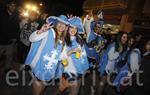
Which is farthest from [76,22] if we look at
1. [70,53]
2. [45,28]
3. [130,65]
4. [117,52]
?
[130,65]

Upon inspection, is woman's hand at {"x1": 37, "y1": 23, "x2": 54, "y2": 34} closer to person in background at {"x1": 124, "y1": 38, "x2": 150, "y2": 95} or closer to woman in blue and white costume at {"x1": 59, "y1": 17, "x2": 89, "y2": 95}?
woman in blue and white costume at {"x1": 59, "y1": 17, "x2": 89, "y2": 95}

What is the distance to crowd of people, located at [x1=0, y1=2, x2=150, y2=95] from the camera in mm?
6012

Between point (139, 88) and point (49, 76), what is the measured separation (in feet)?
6.18

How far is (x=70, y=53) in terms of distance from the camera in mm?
6660

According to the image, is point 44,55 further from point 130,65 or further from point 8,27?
point 130,65

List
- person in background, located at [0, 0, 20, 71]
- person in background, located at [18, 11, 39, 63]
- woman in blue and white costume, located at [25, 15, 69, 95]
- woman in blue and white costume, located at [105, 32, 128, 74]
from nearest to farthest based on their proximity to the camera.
A: woman in blue and white costume, located at [25, 15, 69, 95] < person in background, located at [0, 0, 20, 71] < woman in blue and white costume, located at [105, 32, 128, 74] < person in background, located at [18, 11, 39, 63]

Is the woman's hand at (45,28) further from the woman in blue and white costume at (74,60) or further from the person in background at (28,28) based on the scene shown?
the person in background at (28,28)

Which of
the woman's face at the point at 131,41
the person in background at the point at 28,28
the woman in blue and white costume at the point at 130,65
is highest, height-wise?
the person in background at the point at 28,28

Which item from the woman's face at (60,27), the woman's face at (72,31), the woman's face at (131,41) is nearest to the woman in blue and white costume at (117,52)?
the woman's face at (131,41)

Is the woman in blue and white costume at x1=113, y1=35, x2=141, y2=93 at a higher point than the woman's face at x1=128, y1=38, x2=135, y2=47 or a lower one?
lower

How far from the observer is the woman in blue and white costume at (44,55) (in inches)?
236

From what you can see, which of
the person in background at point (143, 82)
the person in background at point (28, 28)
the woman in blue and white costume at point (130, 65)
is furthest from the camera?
the person in background at point (28, 28)

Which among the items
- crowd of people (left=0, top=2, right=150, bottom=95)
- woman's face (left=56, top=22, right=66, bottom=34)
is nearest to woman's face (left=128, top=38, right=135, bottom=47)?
crowd of people (left=0, top=2, right=150, bottom=95)

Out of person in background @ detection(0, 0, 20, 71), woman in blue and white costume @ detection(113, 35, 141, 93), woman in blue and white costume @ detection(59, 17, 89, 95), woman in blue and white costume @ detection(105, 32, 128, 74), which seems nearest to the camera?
woman in blue and white costume @ detection(59, 17, 89, 95)
